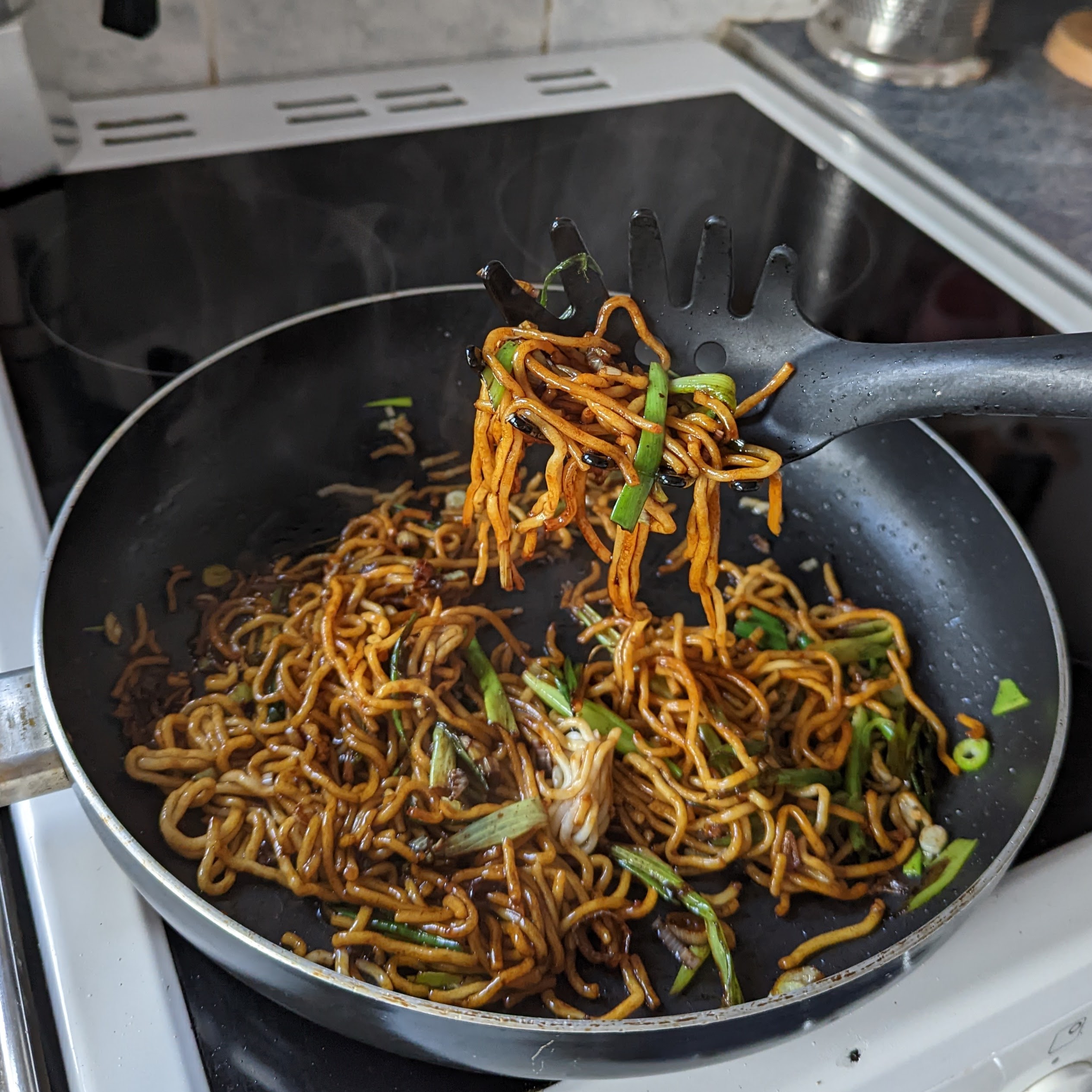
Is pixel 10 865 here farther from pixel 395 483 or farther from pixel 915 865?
pixel 915 865

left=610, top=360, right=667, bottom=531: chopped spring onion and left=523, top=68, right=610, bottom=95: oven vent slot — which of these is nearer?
left=610, top=360, right=667, bottom=531: chopped spring onion

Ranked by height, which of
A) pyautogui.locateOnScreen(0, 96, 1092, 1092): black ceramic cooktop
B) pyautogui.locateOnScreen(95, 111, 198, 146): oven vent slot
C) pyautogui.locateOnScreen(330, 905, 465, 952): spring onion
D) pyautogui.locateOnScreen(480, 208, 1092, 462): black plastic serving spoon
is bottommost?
pyautogui.locateOnScreen(330, 905, 465, 952): spring onion

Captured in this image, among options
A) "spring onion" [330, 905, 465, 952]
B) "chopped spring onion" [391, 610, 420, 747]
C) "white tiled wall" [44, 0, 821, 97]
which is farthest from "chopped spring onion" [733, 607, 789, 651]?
"white tiled wall" [44, 0, 821, 97]

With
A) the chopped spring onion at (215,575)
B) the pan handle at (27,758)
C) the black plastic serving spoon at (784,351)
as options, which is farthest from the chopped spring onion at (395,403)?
the pan handle at (27,758)

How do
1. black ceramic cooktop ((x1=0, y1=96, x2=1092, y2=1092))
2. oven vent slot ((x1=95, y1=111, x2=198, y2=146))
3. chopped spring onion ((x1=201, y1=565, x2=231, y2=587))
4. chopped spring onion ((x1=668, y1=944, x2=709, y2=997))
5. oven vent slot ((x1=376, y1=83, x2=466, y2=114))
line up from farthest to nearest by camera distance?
oven vent slot ((x1=376, y1=83, x2=466, y2=114)) → oven vent slot ((x1=95, y1=111, x2=198, y2=146)) → black ceramic cooktop ((x1=0, y1=96, x2=1092, y2=1092)) → chopped spring onion ((x1=201, y1=565, x2=231, y2=587)) → chopped spring onion ((x1=668, y1=944, x2=709, y2=997))

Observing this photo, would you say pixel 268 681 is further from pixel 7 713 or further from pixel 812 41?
pixel 812 41

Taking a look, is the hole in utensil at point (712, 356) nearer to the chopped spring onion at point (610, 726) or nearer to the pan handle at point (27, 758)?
the chopped spring onion at point (610, 726)

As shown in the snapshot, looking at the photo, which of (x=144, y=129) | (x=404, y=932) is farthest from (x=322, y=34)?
(x=404, y=932)

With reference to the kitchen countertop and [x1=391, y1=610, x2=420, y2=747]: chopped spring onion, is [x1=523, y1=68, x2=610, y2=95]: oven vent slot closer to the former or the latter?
the kitchen countertop
